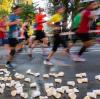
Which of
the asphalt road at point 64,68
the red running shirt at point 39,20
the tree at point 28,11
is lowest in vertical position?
the tree at point 28,11

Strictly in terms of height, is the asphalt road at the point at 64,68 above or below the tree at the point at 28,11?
above

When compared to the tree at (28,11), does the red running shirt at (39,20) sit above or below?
above

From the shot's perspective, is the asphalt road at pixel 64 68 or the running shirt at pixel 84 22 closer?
the asphalt road at pixel 64 68

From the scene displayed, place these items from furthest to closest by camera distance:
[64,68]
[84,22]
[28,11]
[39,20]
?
[28,11] → [39,20] → [84,22] → [64,68]

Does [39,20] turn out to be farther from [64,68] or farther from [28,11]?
[28,11]

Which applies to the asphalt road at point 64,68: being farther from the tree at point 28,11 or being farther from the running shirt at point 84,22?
the tree at point 28,11

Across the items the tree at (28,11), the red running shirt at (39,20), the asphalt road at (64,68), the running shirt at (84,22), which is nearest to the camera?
the asphalt road at (64,68)

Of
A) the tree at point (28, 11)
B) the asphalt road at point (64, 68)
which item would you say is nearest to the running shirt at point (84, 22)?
the asphalt road at point (64, 68)

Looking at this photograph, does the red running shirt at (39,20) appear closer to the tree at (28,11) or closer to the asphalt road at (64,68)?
the asphalt road at (64,68)

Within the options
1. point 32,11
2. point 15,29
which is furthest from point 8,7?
point 15,29

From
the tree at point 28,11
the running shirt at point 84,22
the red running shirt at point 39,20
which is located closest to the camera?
the running shirt at point 84,22

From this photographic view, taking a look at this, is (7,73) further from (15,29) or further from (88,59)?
(88,59)

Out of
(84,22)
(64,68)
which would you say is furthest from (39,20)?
(64,68)

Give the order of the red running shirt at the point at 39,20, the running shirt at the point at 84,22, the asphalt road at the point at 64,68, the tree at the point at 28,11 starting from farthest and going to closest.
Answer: the tree at the point at 28,11
the red running shirt at the point at 39,20
the running shirt at the point at 84,22
the asphalt road at the point at 64,68
